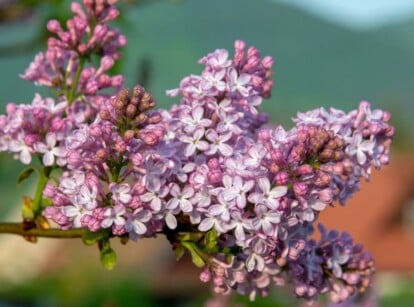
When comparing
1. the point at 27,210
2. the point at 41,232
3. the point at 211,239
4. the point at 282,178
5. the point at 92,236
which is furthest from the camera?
the point at 27,210

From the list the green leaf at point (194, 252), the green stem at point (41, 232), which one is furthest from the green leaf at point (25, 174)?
the green leaf at point (194, 252)

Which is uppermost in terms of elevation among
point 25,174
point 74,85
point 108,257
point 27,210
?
point 74,85

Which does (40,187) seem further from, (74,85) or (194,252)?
(194,252)

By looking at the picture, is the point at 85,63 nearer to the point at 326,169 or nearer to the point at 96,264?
the point at 326,169

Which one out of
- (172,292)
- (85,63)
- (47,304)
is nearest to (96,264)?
(47,304)

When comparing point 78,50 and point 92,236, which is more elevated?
point 78,50

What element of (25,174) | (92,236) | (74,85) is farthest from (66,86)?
(92,236)

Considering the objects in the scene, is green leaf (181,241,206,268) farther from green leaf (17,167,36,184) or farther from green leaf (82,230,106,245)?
green leaf (17,167,36,184)
